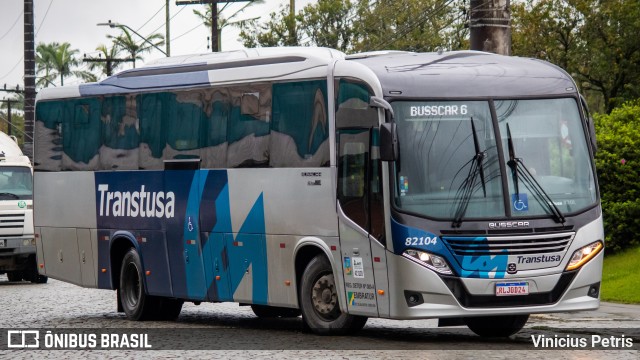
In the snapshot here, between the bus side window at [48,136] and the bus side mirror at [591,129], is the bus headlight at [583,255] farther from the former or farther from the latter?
the bus side window at [48,136]

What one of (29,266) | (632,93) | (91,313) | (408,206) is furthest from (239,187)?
(632,93)

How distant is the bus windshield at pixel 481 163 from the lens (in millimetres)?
14258

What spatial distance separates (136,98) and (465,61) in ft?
19.7

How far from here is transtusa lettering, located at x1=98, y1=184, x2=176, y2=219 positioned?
18625 mm

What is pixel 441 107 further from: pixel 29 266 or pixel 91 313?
pixel 29 266

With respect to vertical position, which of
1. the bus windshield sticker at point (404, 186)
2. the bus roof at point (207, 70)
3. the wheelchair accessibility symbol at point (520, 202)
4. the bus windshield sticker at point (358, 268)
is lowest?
the bus windshield sticker at point (358, 268)

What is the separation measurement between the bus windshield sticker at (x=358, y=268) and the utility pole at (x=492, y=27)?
6.61 m

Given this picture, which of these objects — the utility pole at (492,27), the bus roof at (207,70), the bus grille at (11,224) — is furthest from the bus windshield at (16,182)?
the utility pole at (492,27)

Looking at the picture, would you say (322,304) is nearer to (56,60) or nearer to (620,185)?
(620,185)

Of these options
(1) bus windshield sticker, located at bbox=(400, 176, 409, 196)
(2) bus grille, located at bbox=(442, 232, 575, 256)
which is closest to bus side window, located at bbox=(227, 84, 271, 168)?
(1) bus windshield sticker, located at bbox=(400, 176, 409, 196)

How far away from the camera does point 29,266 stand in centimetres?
3045

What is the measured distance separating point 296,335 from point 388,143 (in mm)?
3117

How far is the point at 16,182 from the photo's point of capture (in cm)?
3048

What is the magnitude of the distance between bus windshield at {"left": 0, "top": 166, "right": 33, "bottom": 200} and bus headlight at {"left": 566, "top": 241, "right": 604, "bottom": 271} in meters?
18.0
